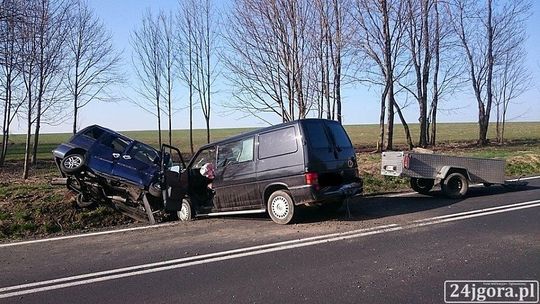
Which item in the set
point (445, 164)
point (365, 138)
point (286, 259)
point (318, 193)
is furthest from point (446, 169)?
point (365, 138)

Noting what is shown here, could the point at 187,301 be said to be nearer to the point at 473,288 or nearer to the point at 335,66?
the point at 473,288

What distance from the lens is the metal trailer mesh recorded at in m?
10.9

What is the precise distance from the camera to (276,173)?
8.73 m

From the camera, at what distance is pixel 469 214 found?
349 inches

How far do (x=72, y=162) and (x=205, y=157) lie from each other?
9.54 ft

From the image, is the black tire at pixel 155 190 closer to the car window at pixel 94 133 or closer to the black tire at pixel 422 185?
the car window at pixel 94 133

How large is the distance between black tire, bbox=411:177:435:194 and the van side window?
4641 millimetres

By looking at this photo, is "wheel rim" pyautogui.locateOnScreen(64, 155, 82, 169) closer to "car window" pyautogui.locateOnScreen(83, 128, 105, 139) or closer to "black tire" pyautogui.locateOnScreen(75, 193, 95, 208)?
"car window" pyautogui.locateOnScreen(83, 128, 105, 139)

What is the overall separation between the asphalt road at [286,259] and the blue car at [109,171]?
4.76 feet

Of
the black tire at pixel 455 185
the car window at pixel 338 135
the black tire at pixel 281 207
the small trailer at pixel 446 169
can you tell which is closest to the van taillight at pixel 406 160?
the small trailer at pixel 446 169

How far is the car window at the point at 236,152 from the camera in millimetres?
9291

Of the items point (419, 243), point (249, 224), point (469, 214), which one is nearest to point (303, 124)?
point (249, 224)

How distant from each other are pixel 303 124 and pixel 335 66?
14.6 meters

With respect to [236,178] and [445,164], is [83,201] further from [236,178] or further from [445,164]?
[445,164]
